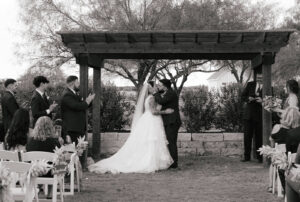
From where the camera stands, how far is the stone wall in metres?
15.6

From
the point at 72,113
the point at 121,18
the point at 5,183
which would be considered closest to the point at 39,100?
the point at 72,113

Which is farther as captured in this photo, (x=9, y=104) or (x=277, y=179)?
(x=9, y=104)

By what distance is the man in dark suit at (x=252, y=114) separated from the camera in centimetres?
1390

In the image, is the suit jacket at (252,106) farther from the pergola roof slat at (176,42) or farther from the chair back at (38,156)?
the chair back at (38,156)

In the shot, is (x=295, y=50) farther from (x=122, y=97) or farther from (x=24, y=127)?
(x=24, y=127)

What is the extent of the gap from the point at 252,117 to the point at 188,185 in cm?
389

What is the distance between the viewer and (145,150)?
13.2 m

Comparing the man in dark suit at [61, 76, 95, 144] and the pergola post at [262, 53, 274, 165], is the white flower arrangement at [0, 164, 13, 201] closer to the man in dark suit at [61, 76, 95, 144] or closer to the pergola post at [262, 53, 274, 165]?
the man in dark suit at [61, 76, 95, 144]

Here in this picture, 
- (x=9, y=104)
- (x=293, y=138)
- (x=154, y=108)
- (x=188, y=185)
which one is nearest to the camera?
(x=293, y=138)

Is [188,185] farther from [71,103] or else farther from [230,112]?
[230,112]

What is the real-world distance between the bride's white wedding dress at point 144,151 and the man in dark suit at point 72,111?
1092 millimetres

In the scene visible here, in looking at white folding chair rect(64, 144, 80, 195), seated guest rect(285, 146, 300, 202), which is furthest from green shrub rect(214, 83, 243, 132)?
seated guest rect(285, 146, 300, 202)

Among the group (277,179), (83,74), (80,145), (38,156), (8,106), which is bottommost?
(277,179)

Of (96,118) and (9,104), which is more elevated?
(9,104)
